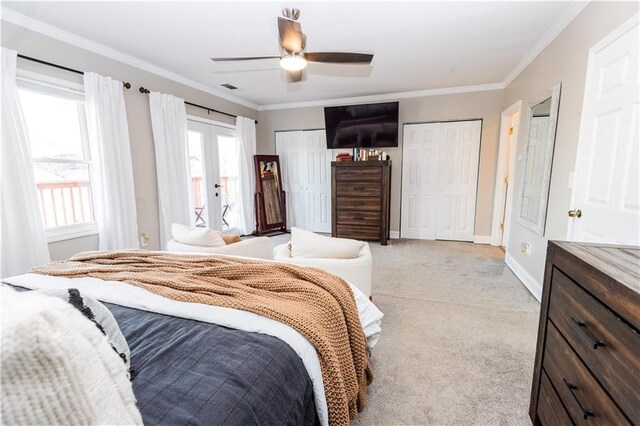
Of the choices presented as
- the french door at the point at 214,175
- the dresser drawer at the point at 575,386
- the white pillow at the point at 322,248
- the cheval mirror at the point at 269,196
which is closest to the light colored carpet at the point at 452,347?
the dresser drawer at the point at 575,386

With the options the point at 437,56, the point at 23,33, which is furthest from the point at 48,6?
the point at 437,56

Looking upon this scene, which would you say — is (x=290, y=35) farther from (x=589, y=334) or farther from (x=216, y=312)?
(x=589, y=334)

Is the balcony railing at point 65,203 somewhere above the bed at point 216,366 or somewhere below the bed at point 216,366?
above

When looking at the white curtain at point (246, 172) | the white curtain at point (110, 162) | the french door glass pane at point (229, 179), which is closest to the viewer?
the white curtain at point (110, 162)

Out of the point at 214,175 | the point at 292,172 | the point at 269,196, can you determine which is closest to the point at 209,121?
the point at 214,175

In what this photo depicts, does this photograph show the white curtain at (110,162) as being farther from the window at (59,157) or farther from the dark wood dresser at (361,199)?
the dark wood dresser at (361,199)

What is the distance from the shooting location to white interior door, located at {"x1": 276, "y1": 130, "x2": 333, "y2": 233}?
5.43 meters

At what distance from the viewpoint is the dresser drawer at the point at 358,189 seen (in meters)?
4.52

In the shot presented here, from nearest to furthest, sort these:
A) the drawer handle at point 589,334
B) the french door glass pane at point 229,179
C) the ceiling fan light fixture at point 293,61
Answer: the drawer handle at point 589,334 < the ceiling fan light fixture at point 293,61 < the french door glass pane at point 229,179

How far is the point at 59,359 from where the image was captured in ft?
1.38

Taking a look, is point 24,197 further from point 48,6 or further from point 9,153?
point 48,6

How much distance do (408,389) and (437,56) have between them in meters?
3.32

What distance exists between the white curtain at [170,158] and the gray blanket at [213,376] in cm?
280

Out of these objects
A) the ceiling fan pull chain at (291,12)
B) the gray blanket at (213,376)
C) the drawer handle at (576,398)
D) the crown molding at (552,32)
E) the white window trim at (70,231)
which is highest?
the crown molding at (552,32)
